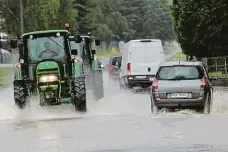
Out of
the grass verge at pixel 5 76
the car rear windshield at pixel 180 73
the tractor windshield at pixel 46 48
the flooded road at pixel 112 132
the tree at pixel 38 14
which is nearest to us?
the flooded road at pixel 112 132

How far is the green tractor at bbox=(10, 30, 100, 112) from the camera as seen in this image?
20047 mm

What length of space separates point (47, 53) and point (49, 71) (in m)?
0.77

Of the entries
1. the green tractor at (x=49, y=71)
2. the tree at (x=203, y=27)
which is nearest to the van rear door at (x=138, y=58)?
the tree at (x=203, y=27)

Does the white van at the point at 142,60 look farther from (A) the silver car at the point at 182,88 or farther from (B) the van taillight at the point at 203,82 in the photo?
(B) the van taillight at the point at 203,82

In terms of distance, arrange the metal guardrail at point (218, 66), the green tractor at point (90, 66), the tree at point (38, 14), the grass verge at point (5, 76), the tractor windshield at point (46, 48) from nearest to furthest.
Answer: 1. the tractor windshield at point (46, 48)
2. the green tractor at point (90, 66)
3. the metal guardrail at point (218, 66)
4. the grass verge at point (5, 76)
5. the tree at point (38, 14)

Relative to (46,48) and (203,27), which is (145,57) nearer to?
(203,27)

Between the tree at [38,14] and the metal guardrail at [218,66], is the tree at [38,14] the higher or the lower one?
the higher one

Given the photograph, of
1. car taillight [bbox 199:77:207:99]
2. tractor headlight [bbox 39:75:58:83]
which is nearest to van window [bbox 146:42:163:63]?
tractor headlight [bbox 39:75:58:83]

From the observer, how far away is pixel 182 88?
60.4 ft

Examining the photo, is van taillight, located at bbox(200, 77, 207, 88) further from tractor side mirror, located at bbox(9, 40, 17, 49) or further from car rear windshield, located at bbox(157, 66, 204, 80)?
tractor side mirror, located at bbox(9, 40, 17, 49)

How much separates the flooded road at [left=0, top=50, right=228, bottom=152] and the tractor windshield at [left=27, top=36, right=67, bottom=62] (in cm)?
146

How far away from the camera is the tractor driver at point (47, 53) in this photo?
2055 centimetres

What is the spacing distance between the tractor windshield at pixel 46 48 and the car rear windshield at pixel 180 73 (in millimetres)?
3229

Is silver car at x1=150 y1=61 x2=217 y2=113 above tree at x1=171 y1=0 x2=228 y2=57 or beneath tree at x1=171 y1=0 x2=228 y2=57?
beneath
